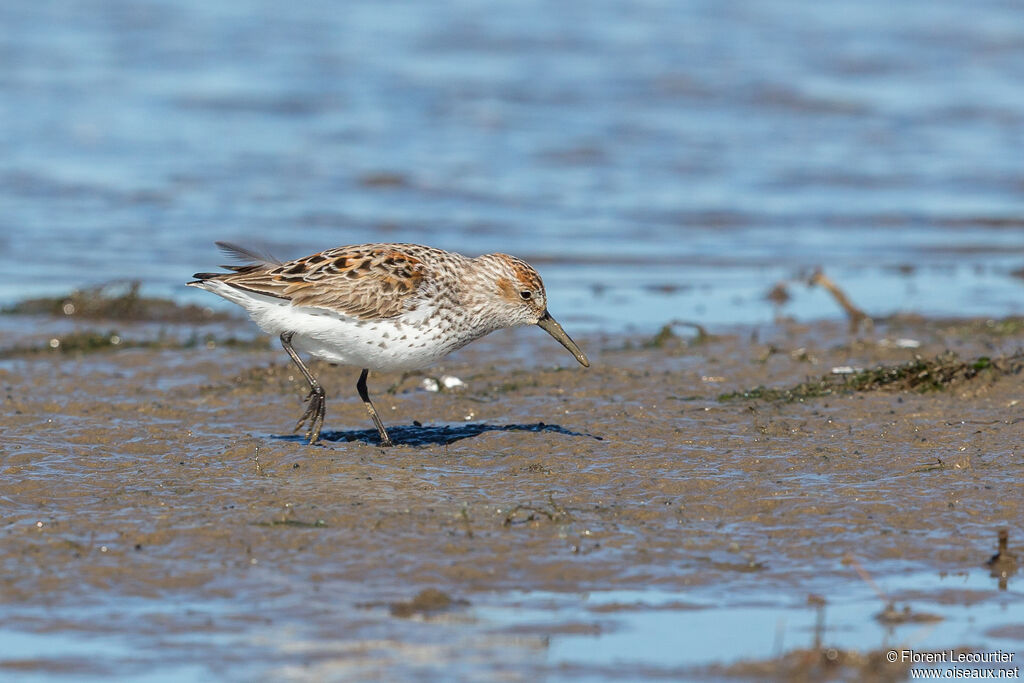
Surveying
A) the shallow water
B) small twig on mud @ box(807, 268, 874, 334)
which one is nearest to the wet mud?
the shallow water

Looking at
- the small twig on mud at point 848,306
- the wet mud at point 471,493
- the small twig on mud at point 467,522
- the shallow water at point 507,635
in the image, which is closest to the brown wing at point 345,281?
the wet mud at point 471,493

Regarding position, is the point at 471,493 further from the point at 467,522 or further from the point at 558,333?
the point at 558,333

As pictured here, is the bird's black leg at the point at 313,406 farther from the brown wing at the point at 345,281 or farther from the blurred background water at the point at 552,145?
the blurred background water at the point at 552,145

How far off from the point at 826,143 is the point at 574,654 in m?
16.2

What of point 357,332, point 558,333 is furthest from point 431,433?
point 357,332

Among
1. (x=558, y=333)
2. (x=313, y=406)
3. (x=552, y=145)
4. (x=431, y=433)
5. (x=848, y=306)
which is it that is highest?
(x=558, y=333)

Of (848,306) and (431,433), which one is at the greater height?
(848,306)

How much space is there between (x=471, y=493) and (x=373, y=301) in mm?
1254

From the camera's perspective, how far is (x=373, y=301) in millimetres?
7273

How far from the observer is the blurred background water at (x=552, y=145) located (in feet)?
48.0

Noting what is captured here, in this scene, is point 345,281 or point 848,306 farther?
point 848,306

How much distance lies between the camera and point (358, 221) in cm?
1628

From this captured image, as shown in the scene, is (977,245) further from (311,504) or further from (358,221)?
(311,504)

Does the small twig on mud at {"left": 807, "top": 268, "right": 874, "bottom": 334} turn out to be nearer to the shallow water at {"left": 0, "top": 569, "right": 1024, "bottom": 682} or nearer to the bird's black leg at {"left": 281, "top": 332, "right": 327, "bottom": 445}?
the bird's black leg at {"left": 281, "top": 332, "right": 327, "bottom": 445}
